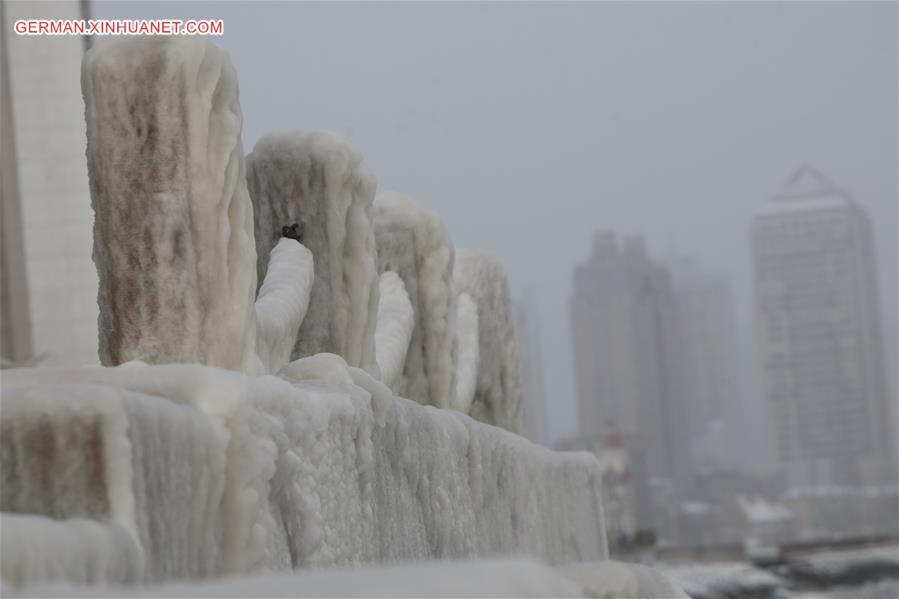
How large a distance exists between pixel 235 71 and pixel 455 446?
874 millimetres

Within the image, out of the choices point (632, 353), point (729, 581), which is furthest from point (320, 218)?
point (632, 353)

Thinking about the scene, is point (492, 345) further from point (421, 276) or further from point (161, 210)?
point (161, 210)

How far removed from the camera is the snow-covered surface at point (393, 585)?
150cm

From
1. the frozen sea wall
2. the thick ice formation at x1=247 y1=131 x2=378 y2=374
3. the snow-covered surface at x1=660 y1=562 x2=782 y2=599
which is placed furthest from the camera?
the snow-covered surface at x1=660 y1=562 x2=782 y2=599

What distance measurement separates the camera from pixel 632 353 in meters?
77.0

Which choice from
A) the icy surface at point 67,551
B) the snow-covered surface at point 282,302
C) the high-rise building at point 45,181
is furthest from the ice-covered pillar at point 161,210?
the high-rise building at point 45,181

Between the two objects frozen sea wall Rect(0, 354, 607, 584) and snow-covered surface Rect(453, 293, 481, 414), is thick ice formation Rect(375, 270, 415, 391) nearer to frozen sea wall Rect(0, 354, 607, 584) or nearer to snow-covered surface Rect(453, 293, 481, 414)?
snow-covered surface Rect(453, 293, 481, 414)

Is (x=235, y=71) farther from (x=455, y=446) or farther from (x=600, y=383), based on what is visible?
(x=600, y=383)

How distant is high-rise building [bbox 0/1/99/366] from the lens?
17516 mm

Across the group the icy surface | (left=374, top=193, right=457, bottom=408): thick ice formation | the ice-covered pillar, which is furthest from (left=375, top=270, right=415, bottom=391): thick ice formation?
the icy surface

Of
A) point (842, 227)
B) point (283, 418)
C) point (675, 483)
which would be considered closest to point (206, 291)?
point (283, 418)

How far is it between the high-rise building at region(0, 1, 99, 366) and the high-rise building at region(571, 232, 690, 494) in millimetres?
56860

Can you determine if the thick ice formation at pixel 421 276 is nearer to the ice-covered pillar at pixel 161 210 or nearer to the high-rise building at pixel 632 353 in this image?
the ice-covered pillar at pixel 161 210

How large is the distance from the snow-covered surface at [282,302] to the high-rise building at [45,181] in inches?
519
